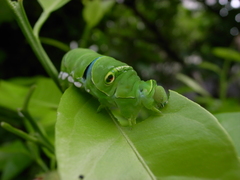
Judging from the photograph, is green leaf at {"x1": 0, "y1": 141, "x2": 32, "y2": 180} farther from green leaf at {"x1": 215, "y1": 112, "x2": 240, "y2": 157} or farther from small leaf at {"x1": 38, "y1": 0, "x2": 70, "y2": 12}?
green leaf at {"x1": 215, "y1": 112, "x2": 240, "y2": 157}

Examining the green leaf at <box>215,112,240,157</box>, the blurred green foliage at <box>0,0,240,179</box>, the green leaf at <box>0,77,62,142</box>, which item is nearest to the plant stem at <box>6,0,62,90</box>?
the blurred green foliage at <box>0,0,240,179</box>

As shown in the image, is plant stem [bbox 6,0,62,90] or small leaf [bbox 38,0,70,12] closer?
plant stem [bbox 6,0,62,90]

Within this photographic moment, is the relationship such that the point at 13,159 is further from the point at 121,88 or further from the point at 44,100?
the point at 121,88

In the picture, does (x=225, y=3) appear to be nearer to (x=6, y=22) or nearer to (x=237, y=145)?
(x=6, y=22)

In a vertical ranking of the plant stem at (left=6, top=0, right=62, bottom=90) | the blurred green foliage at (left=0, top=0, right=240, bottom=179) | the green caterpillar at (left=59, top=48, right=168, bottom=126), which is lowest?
the blurred green foliage at (left=0, top=0, right=240, bottom=179)

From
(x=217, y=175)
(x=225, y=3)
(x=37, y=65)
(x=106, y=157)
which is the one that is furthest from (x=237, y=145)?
(x=225, y=3)

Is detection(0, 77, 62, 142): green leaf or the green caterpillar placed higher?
the green caterpillar

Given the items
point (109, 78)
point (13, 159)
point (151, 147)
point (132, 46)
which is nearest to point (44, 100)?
point (13, 159)
